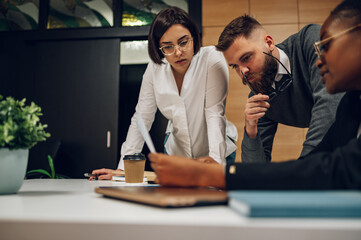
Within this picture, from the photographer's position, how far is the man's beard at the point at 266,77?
1581 millimetres

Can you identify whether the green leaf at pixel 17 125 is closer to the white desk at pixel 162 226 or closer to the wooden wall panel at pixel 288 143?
the white desk at pixel 162 226

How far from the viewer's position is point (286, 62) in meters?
1.56

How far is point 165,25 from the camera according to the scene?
170 cm

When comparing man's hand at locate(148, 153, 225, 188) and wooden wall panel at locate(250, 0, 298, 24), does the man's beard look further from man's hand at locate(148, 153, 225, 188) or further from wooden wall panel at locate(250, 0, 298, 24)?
wooden wall panel at locate(250, 0, 298, 24)

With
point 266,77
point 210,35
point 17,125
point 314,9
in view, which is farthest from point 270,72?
point 314,9

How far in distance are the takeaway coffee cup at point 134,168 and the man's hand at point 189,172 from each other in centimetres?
59

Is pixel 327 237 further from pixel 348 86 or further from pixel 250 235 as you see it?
pixel 348 86

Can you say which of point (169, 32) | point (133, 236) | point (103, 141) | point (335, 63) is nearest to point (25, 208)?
point (133, 236)

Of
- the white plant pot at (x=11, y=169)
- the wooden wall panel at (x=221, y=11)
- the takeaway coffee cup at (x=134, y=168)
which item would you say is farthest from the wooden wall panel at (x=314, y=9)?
the white plant pot at (x=11, y=169)

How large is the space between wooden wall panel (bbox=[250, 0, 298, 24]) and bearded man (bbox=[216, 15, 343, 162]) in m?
2.01

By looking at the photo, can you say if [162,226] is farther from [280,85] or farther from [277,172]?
[280,85]

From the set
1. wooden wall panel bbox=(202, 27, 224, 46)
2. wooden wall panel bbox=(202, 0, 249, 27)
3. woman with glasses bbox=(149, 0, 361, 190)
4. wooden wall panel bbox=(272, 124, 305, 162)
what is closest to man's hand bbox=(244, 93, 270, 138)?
woman with glasses bbox=(149, 0, 361, 190)

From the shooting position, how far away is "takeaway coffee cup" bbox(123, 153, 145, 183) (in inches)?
47.7

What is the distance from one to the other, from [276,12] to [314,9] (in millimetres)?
426
